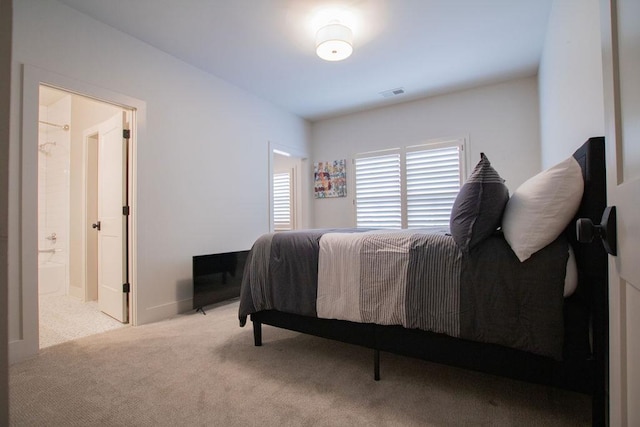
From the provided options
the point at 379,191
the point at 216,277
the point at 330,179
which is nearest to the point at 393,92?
the point at 379,191

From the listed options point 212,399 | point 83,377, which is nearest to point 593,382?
point 212,399

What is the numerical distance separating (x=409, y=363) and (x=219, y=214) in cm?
259

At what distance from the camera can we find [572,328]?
1.16 m

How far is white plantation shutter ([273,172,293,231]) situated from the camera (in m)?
5.77

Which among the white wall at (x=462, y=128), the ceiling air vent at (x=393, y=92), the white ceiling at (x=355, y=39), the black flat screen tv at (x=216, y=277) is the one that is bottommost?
the black flat screen tv at (x=216, y=277)

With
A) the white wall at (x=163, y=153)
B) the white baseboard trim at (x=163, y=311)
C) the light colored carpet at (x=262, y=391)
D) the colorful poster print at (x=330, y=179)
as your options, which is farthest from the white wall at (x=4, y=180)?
the colorful poster print at (x=330, y=179)

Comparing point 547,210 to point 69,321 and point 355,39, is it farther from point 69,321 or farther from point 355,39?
point 69,321

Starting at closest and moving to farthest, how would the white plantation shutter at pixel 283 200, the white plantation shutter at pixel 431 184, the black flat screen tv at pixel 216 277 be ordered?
the black flat screen tv at pixel 216 277 → the white plantation shutter at pixel 431 184 → the white plantation shutter at pixel 283 200

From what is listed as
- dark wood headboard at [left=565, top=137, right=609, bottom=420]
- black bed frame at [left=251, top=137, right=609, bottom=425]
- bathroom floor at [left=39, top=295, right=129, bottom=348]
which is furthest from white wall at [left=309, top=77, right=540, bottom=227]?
bathroom floor at [left=39, top=295, right=129, bottom=348]

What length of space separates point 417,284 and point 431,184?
297 cm

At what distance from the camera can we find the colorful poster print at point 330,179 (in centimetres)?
491

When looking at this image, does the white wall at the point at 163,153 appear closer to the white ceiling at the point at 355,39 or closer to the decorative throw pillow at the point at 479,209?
the white ceiling at the point at 355,39

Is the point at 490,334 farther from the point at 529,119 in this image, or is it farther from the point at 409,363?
the point at 529,119

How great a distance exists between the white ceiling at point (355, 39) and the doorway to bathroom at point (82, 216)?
2.88ft
